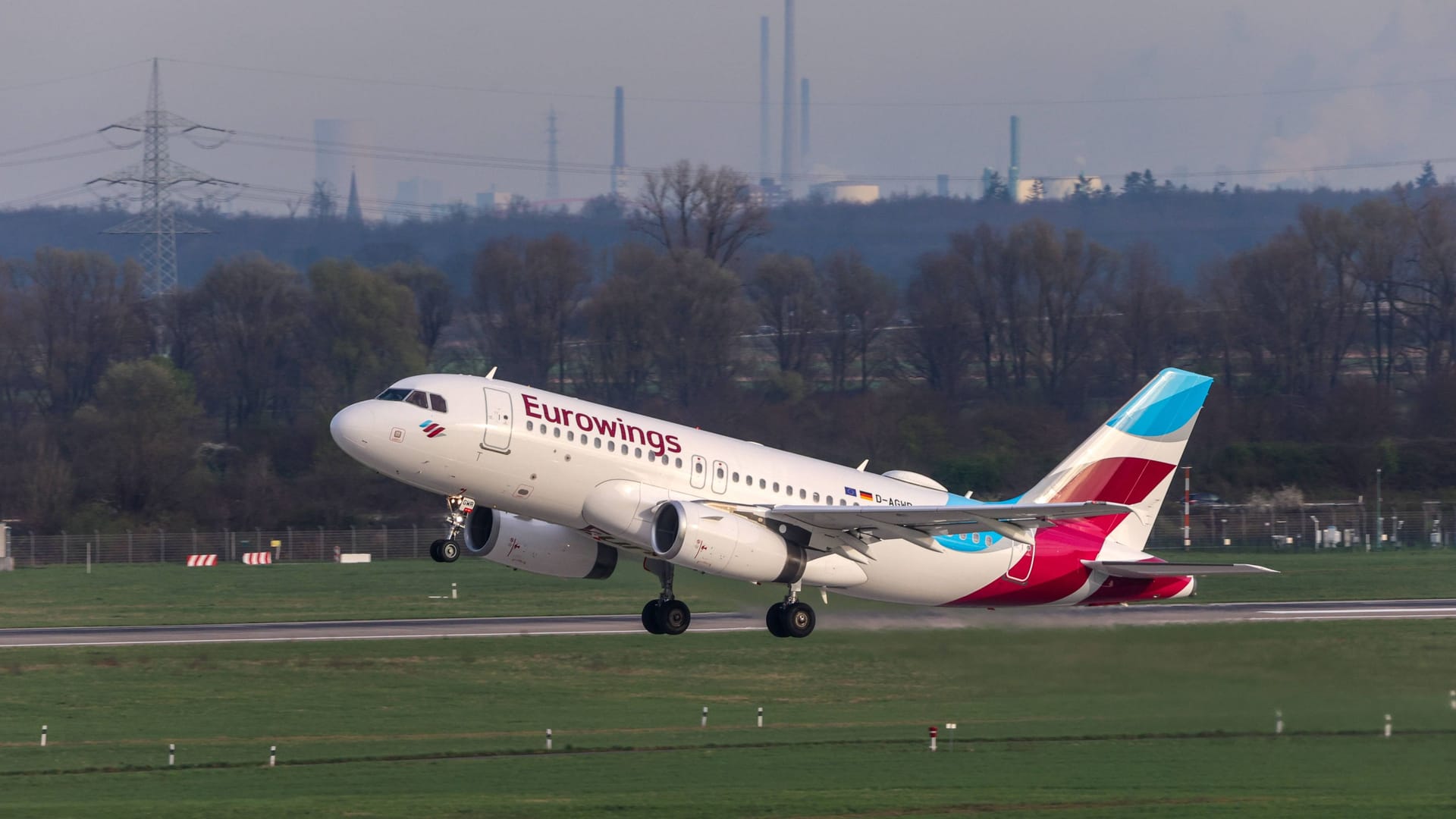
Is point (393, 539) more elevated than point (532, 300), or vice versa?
point (532, 300)

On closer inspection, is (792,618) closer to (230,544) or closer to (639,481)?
(639,481)

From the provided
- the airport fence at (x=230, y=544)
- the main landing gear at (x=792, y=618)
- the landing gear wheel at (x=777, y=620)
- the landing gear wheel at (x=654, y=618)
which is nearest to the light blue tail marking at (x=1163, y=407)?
the main landing gear at (x=792, y=618)

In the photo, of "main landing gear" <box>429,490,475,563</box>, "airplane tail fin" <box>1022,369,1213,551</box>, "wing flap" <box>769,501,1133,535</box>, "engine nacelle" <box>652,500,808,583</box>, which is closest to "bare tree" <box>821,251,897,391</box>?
"airplane tail fin" <box>1022,369,1213,551</box>

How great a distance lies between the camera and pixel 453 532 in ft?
124

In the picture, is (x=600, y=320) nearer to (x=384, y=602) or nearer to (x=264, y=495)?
(x=264, y=495)

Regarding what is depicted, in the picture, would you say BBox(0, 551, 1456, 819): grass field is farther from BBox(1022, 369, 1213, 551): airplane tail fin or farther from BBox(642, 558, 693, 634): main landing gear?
BBox(1022, 369, 1213, 551): airplane tail fin

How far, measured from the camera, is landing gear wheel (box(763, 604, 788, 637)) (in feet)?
137

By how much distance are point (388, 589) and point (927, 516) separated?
44152mm

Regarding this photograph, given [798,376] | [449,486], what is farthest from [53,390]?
[449,486]

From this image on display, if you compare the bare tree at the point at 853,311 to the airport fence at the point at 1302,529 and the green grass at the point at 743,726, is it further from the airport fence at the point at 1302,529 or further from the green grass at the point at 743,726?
the green grass at the point at 743,726

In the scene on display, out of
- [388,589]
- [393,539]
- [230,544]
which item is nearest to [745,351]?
[393,539]

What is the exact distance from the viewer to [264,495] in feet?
323

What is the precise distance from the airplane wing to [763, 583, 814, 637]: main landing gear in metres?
2.10

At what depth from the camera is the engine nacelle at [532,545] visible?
42688 millimetres
